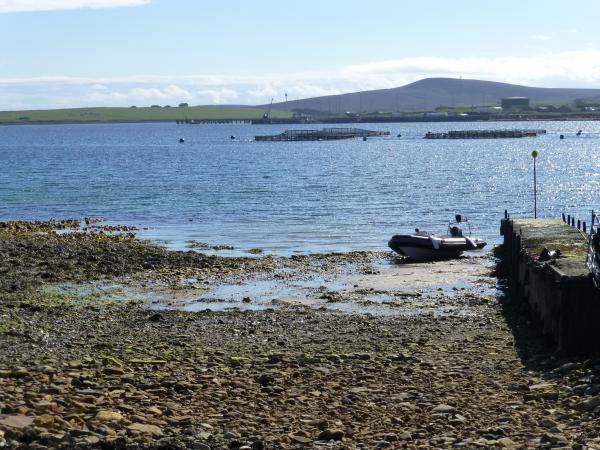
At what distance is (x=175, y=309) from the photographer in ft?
88.2

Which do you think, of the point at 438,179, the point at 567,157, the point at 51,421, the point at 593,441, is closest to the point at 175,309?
the point at 51,421

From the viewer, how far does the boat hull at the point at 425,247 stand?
3903 centimetres

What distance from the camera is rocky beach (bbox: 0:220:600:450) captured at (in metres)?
14.3

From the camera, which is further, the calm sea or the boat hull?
the calm sea

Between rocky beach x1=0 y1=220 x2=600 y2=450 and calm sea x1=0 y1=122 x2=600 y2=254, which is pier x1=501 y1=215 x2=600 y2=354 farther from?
calm sea x1=0 y1=122 x2=600 y2=254

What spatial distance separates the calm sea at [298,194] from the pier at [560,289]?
43.9ft

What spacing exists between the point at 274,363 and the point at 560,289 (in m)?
5.85

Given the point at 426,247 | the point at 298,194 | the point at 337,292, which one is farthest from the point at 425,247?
the point at 298,194

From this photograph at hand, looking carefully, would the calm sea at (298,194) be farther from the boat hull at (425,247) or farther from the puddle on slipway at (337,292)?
the puddle on slipway at (337,292)

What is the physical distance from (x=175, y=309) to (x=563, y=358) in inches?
440

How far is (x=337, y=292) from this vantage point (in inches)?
1192

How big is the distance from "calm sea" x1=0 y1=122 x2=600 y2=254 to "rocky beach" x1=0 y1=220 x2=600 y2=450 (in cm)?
1054

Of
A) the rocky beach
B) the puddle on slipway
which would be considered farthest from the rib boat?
the rocky beach

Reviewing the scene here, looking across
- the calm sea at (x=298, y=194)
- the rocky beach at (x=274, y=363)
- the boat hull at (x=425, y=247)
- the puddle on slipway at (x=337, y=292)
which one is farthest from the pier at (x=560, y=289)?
the calm sea at (x=298, y=194)
